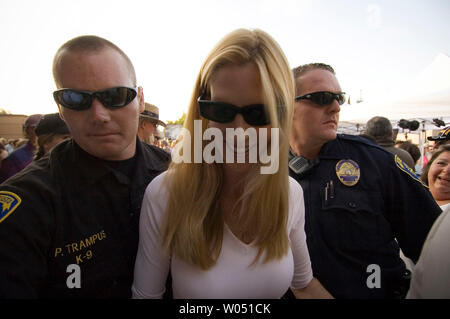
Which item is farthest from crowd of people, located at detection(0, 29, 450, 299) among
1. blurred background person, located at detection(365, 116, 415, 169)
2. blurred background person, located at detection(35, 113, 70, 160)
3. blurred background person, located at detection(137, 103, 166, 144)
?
blurred background person, located at detection(365, 116, 415, 169)

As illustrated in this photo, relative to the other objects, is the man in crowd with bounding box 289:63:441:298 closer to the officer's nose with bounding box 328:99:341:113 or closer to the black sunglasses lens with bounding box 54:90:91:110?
the officer's nose with bounding box 328:99:341:113

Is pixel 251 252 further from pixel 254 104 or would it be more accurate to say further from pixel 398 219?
pixel 398 219

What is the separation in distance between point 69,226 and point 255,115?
1042 millimetres

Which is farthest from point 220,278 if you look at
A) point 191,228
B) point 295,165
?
point 295,165

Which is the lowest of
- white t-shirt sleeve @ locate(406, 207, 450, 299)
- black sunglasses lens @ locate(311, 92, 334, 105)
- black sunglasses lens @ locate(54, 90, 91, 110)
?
white t-shirt sleeve @ locate(406, 207, 450, 299)

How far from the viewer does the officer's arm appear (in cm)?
94

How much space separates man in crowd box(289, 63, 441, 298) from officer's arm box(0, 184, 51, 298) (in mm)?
1511

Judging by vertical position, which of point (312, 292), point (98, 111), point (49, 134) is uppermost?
point (98, 111)

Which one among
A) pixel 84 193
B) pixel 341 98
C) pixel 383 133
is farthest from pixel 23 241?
pixel 383 133

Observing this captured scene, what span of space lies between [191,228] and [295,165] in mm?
1079

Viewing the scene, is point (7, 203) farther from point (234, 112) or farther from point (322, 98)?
point (322, 98)

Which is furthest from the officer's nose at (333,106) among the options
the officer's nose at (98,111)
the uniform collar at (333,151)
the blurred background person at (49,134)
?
the blurred background person at (49,134)

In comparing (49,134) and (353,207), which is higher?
(49,134)

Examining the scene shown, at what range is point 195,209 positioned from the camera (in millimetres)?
1182
